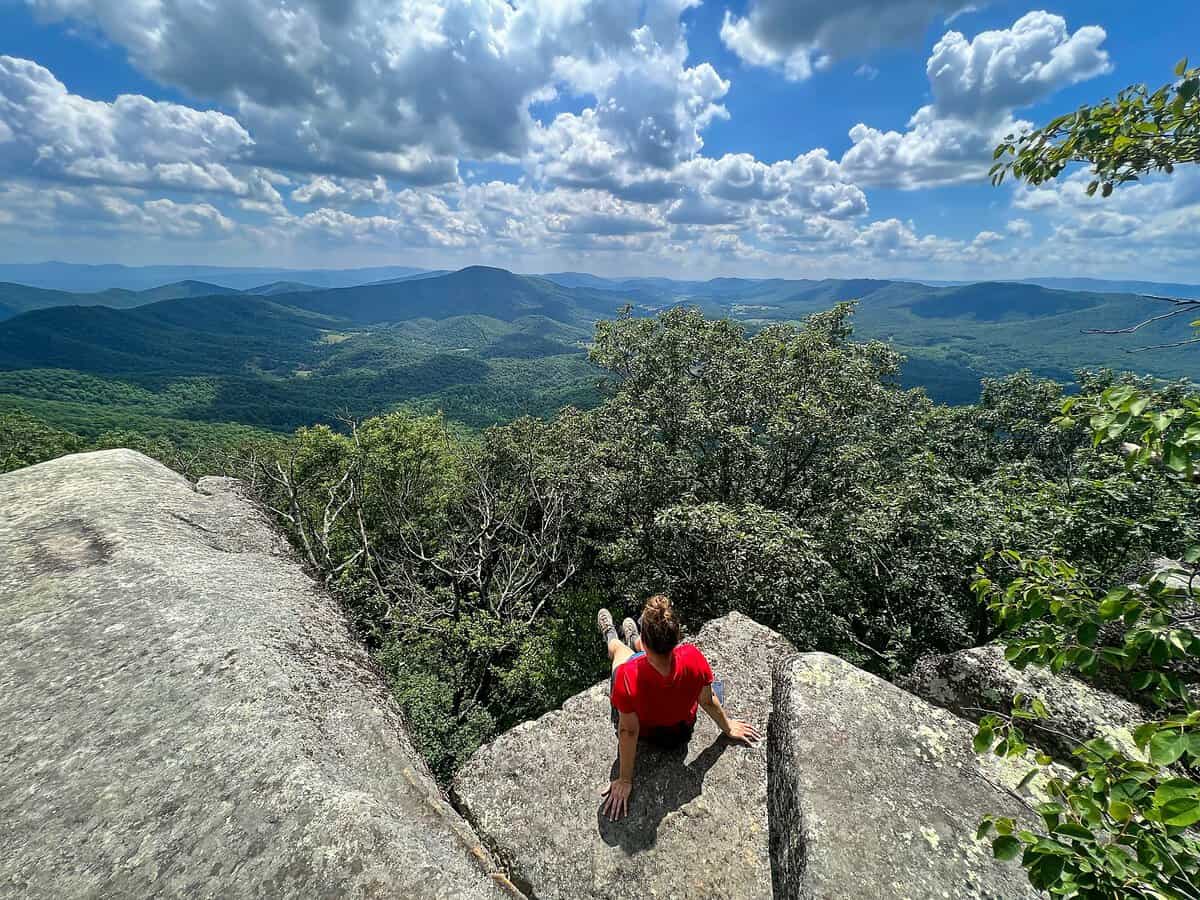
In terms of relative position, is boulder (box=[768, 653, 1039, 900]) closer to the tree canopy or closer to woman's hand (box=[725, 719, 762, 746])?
woman's hand (box=[725, 719, 762, 746])

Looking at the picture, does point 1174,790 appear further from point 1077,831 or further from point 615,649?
point 615,649

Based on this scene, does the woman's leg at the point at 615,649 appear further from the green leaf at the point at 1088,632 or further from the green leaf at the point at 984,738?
the green leaf at the point at 1088,632

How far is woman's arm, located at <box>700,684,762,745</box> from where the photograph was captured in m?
7.48

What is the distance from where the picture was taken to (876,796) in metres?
6.16

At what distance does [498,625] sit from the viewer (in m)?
19.5

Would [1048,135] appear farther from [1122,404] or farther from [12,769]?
[12,769]

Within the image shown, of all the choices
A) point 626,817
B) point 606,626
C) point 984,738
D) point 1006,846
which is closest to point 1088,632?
point 984,738

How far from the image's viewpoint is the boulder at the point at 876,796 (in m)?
5.38

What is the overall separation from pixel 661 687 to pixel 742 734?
1.93 metres

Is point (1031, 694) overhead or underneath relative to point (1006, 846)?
underneath

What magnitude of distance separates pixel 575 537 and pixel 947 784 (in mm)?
20603

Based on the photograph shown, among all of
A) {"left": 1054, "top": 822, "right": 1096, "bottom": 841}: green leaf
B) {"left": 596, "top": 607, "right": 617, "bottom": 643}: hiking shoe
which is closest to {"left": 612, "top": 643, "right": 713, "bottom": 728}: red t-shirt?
{"left": 596, "top": 607, "right": 617, "bottom": 643}: hiking shoe

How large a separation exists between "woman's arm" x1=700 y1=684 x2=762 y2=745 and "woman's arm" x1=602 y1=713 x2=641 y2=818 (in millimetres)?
1196

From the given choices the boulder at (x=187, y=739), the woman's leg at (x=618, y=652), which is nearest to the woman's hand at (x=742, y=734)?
the woman's leg at (x=618, y=652)
